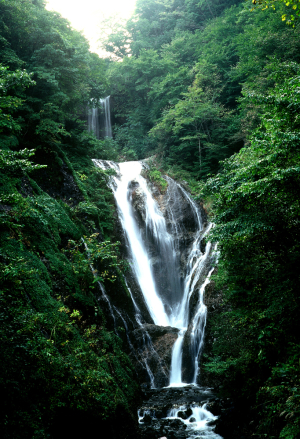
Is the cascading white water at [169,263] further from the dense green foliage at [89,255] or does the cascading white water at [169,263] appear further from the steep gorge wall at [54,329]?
the steep gorge wall at [54,329]

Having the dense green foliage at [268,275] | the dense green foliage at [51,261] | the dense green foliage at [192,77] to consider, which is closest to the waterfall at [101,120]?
the dense green foliage at [192,77]

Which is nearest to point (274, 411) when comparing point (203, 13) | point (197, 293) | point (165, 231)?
point (197, 293)

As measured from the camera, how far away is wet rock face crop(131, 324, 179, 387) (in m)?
10.6

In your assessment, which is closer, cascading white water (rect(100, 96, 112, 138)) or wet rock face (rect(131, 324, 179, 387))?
wet rock face (rect(131, 324, 179, 387))

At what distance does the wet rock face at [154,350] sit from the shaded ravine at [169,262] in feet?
0.13

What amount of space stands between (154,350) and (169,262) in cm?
593

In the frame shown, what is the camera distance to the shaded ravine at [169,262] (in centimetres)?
1108

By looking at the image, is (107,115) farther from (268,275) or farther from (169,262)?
(268,275)

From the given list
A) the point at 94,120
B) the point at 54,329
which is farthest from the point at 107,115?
the point at 54,329

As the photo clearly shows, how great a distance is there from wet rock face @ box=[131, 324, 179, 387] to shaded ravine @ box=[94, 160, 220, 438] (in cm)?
4

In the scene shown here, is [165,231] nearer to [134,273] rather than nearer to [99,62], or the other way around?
[134,273]

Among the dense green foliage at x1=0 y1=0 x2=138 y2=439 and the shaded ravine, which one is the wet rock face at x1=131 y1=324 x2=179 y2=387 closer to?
the shaded ravine

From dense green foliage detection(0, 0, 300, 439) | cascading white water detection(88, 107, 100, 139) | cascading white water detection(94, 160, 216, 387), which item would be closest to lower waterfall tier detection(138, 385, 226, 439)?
dense green foliage detection(0, 0, 300, 439)

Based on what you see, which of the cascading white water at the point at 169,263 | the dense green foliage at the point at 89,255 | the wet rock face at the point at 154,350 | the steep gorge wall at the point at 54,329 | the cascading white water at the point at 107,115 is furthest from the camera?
the cascading white water at the point at 107,115
